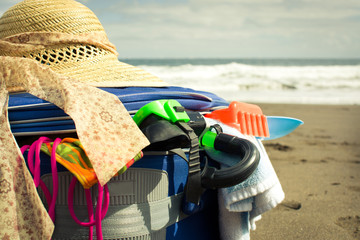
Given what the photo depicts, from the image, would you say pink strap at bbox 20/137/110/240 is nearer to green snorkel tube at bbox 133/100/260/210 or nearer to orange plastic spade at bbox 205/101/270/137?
green snorkel tube at bbox 133/100/260/210

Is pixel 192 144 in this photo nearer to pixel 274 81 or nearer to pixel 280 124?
pixel 280 124

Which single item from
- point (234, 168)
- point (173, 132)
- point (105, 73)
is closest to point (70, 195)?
point (173, 132)

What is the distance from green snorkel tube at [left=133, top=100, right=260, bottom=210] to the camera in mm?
941

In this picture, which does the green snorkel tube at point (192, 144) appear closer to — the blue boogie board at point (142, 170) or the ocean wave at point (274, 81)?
the blue boogie board at point (142, 170)

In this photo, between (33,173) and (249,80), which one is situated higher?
(33,173)

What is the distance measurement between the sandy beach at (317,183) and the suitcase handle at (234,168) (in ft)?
3.36

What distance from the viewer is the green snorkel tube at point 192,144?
941 mm

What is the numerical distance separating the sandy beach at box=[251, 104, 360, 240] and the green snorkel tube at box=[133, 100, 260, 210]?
40.4 inches

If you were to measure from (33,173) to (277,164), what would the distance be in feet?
8.20

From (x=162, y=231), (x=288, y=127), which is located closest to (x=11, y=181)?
(x=162, y=231)

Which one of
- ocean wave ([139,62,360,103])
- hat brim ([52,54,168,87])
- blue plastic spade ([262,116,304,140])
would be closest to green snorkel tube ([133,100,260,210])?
hat brim ([52,54,168,87])

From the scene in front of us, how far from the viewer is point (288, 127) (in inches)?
62.9

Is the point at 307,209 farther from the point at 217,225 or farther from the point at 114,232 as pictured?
the point at 114,232

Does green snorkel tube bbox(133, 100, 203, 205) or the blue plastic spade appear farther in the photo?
the blue plastic spade
